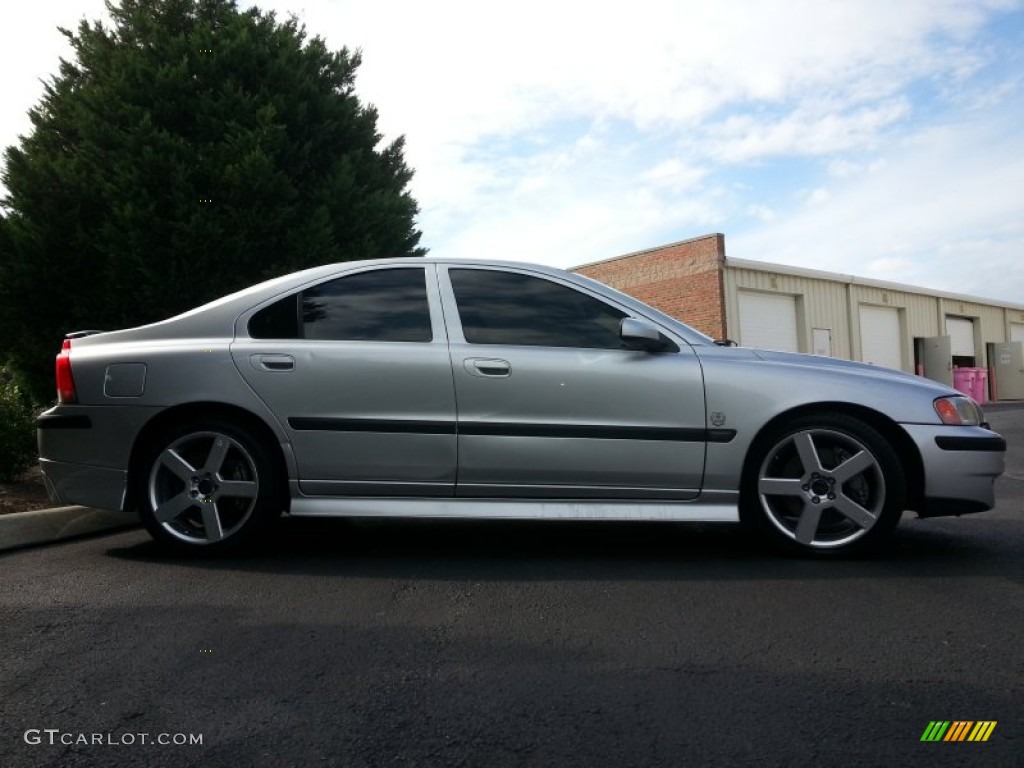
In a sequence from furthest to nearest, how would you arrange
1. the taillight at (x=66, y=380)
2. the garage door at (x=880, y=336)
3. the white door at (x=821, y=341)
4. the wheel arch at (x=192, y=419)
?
the garage door at (x=880, y=336)
the white door at (x=821, y=341)
the taillight at (x=66, y=380)
the wheel arch at (x=192, y=419)

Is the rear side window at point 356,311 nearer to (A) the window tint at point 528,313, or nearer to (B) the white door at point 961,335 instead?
(A) the window tint at point 528,313

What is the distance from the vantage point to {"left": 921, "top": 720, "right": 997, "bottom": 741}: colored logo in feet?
6.66

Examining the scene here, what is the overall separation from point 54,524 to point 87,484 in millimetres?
784

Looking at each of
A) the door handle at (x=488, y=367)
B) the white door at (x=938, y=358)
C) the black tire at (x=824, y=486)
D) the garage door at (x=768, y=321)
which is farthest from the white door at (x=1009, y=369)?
the door handle at (x=488, y=367)

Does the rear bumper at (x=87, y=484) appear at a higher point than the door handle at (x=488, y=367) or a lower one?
lower

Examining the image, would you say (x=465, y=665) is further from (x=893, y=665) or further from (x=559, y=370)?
(x=559, y=370)

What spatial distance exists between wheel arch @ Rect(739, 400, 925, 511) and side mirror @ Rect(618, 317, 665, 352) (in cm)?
67

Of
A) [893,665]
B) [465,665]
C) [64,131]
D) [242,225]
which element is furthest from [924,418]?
[64,131]

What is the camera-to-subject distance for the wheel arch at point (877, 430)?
395 cm

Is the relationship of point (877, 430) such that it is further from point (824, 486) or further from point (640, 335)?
point (640, 335)

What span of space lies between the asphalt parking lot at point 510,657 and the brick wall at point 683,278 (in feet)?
56.8

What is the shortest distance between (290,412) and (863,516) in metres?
2.86

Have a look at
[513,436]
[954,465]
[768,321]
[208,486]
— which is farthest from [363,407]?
[768,321]

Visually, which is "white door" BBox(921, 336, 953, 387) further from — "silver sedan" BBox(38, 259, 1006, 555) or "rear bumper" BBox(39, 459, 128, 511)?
"rear bumper" BBox(39, 459, 128, 511)
